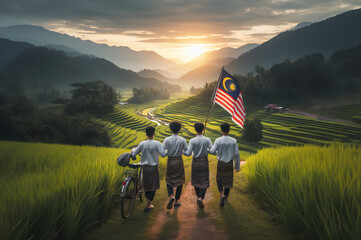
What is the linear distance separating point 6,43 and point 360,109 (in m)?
245

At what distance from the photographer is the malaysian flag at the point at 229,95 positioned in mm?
7163

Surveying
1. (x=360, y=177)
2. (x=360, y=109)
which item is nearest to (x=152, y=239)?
(x=360, y=177)

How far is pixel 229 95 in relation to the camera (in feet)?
23.7

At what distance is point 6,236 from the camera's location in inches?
116

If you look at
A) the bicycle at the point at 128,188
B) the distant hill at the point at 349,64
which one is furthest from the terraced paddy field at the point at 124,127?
the distant hill at the point at 349,64

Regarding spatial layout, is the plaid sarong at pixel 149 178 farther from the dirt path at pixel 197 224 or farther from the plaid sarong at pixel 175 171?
the dirt path at pixel 197 224

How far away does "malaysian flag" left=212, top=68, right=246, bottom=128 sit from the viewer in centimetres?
716

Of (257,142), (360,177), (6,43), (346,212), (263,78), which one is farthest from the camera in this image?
(6,43)

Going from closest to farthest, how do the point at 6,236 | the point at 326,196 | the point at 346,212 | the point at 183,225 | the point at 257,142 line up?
the point at 6,236 < the point at 346,212 < the point at 326,196 < the point at 183,225 < the point at 257,142

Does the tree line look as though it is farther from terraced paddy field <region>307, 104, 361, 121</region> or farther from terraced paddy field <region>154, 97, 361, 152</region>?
terraced paddy field <region>307, 104, 361, 121</region>

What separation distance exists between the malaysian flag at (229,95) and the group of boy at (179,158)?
1987mm

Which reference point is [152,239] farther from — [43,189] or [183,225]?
[43,189]

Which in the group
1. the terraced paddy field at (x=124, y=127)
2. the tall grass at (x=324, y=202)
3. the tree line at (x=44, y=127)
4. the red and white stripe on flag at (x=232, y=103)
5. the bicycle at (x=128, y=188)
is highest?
the red and white stripe on flag at (x=232, y=103)

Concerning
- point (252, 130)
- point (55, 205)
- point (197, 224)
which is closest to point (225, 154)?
point (197, 224)
